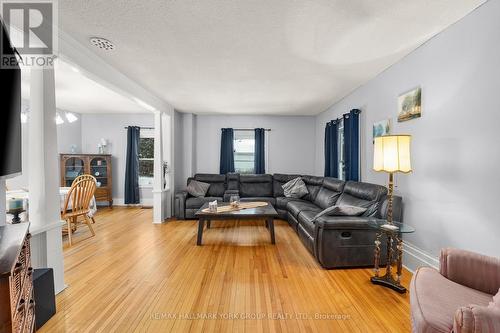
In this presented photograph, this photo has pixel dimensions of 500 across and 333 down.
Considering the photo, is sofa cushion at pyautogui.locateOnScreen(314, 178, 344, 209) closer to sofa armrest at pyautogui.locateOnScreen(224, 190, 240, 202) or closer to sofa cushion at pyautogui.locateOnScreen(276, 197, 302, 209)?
sofa cushion at pyautogui.locateOnScreen(276, 197, 302, 209)

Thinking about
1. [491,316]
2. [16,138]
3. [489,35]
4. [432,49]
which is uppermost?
[432,49]

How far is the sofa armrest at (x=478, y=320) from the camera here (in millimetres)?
958

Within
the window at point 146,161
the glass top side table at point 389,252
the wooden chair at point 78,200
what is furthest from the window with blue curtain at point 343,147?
the window at point 146,161

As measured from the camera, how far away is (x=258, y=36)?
2213 mm

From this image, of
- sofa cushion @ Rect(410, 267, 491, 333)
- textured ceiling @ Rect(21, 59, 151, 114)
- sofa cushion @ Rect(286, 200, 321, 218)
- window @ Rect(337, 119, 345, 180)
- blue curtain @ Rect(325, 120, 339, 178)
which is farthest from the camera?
blue curtain @ Rect(325, 120, 339, 178)

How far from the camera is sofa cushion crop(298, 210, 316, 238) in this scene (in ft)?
9.93

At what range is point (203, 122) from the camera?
6.10 meters

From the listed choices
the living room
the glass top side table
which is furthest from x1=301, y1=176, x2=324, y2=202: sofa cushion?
the glass top side table

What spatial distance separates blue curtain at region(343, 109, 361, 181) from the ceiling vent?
3408 millimetres

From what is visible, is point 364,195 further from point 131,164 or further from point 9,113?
point 131,164

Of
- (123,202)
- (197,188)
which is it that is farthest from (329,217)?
(123,202)

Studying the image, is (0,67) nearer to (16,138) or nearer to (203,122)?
(16,138)

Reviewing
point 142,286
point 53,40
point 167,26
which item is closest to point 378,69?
point 167,26

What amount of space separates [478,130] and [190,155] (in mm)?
5211
